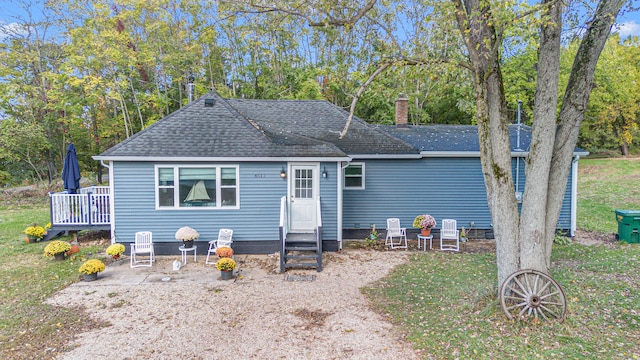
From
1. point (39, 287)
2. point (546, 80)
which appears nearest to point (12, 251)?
point (39, 287)

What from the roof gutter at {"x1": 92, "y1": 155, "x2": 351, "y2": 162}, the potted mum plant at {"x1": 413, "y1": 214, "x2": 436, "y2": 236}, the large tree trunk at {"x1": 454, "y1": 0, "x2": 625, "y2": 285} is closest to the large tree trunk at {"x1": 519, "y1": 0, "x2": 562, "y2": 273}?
the large tree trunk at {"x1": 454, "y1": 0, "x2": 625, "y2": 285}

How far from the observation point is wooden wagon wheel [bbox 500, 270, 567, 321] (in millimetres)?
4836

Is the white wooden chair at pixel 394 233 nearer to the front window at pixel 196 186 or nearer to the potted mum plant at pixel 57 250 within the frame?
the front window at pixel 196 186

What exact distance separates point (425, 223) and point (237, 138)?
6069mm

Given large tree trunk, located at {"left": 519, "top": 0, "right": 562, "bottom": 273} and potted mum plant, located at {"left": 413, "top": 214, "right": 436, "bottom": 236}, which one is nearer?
large tree trunk, located at {"left": 519, "top": 0, "right": 562, "bottom": 273}

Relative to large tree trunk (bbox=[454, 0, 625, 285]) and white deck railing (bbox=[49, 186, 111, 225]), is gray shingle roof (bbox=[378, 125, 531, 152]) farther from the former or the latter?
white deck railing (bbox=[49, 186, 111, 225])

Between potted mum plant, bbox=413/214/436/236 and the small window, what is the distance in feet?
6.83

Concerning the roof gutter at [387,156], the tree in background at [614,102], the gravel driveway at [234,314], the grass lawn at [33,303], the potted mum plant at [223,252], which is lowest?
the gravel driveway at [234,314]

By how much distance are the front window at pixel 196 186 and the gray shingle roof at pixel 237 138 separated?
46cm

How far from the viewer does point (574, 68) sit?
5.04 meters

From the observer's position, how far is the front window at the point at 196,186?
368 inches

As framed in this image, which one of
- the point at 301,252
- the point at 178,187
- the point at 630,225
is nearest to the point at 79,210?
the point at 178,187

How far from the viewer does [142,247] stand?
28.6ft

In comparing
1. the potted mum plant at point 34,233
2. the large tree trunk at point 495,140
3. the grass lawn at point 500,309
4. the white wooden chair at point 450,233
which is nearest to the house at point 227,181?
the white wooden chair at point 450,233
